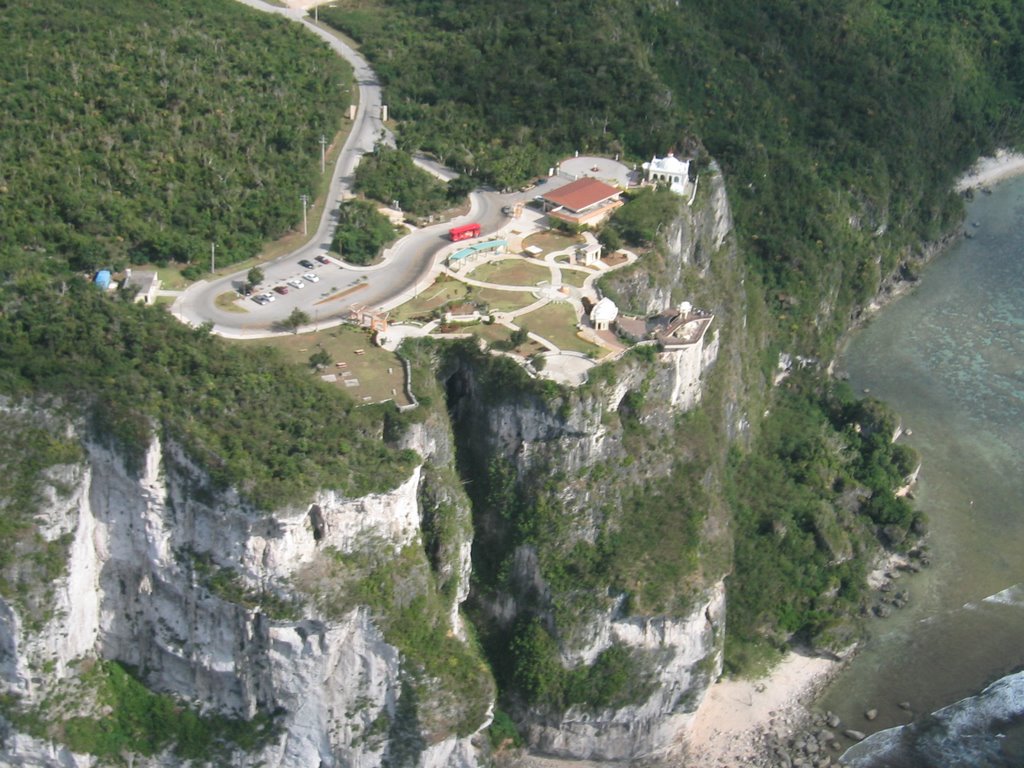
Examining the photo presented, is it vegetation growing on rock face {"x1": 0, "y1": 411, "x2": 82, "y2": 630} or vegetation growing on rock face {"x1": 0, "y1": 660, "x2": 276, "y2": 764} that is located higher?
vegetation growing on rock face {"x1": 0, "y1": 411, "x2": 82, "y2": 630}

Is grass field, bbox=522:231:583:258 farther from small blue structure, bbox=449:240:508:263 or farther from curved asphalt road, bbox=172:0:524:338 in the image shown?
curved asphalt road, bbox=172:0:524:338

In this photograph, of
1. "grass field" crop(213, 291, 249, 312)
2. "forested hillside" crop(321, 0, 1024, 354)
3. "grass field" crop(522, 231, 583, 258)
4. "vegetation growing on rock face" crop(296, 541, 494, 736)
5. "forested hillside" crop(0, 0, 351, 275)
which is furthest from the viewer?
"forested hillside" crop(321, 0, 1024, 354)

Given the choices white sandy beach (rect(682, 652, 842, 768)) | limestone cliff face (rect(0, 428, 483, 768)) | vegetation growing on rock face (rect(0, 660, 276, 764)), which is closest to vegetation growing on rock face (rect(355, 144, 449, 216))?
limestone cliff face (rect(0, 428, 483, 768))

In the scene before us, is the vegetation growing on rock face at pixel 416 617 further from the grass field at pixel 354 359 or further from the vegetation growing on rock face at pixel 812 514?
the vegetation growing on rock face at pixel 812 514

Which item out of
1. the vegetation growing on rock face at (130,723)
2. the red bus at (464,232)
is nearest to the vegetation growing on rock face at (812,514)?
the red bus at (464,232)

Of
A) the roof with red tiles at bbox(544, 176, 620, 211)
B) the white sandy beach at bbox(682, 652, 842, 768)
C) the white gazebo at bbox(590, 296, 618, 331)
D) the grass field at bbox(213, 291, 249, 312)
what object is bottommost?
the white sandy beach at bbox(682, 652, 842, 768)

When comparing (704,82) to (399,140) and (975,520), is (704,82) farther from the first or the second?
(975,520)
